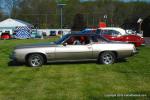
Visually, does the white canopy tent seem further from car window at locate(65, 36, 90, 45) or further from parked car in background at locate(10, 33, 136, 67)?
parked car in background at locate(10, 33, 136, 67)

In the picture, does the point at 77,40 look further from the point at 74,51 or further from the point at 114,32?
the point at 114,32

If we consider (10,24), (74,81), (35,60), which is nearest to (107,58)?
(35,60)

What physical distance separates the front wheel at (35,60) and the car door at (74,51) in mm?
708

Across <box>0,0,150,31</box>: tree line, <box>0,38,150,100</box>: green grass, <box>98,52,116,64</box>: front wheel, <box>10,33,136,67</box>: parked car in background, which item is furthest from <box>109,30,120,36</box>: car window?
<box>0,0,150,31</box>: tree line

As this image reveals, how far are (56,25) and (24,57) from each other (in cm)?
8659

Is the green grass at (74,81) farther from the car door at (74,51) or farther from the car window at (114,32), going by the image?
the car window at (114,32)

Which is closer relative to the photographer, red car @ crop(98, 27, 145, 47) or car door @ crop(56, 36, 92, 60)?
car door @ crop(56, 36, 92, 60)

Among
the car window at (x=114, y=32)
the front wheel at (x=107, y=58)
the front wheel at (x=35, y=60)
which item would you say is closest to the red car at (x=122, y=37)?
the car window at (x=114, y=32)

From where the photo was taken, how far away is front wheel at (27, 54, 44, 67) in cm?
1631

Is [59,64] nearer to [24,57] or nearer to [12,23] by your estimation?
[24,57]

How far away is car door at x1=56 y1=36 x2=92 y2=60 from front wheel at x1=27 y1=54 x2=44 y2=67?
708 mm

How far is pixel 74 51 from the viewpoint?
16328 mm

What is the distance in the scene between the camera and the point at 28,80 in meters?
12.5

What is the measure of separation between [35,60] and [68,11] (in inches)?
3435
